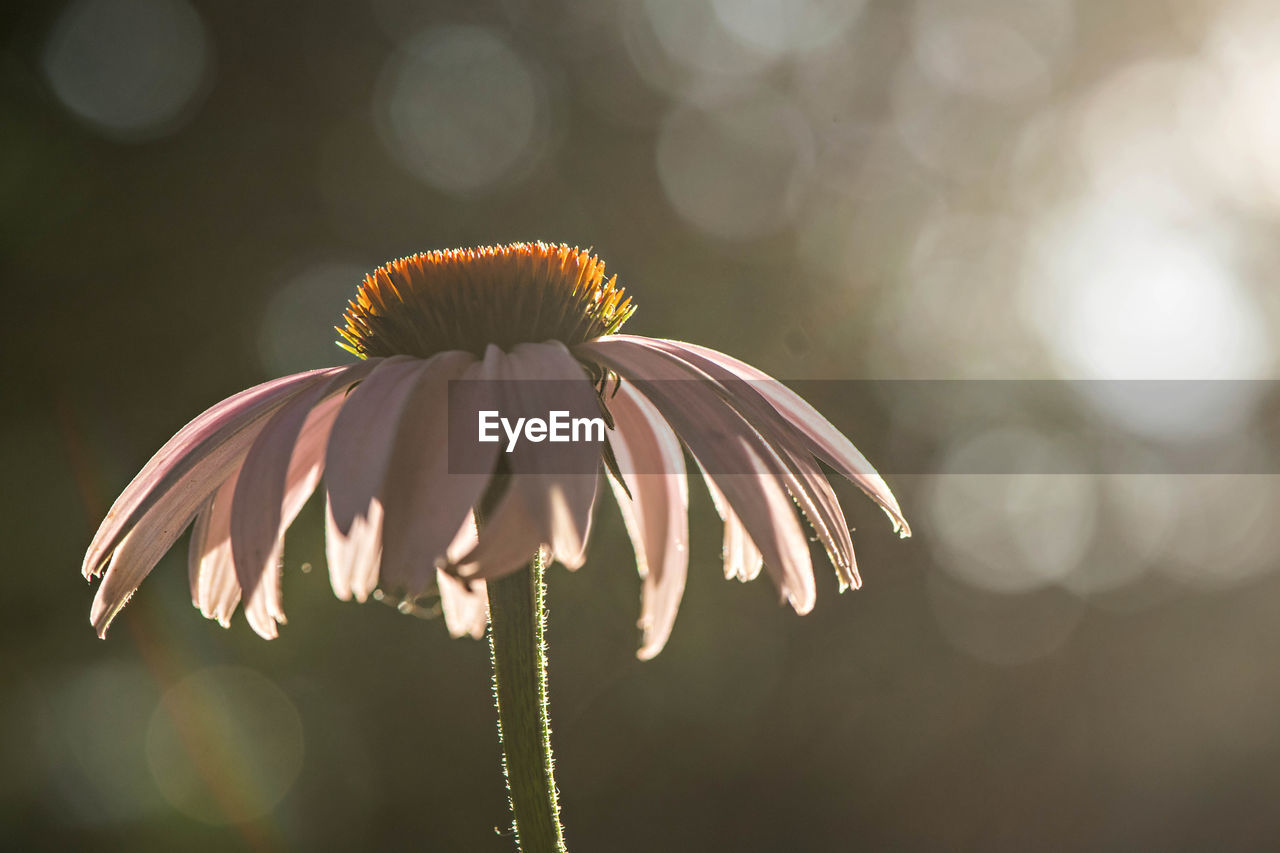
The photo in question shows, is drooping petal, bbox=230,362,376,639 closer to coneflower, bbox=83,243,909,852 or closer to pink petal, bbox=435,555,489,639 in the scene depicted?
coneflower, bbox=83,243,909,852

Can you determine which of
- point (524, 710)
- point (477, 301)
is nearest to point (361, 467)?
point (524, 710)

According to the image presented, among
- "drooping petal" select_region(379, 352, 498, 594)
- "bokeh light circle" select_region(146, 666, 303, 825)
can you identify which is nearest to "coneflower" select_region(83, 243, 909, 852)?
"drooping petal" select_region(379, 352, 498, 594)

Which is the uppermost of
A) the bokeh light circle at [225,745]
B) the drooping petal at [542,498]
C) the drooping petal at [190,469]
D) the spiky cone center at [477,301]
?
the spiky cone center at [477,301]

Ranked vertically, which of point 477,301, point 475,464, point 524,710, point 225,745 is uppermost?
point 477,301

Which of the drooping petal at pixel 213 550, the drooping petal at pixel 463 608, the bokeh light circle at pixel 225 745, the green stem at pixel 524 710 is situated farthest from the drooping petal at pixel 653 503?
the bokeh light circle at pixel 225 745

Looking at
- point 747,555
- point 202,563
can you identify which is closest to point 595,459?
point 747,555

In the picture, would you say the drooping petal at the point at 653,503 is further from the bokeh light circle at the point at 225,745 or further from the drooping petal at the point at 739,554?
the bokeh light circle at the point at 225,745

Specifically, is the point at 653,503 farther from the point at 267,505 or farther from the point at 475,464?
the point at 267,505

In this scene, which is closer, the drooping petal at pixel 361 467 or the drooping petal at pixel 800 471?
the drooping petal at pixel 361 467
